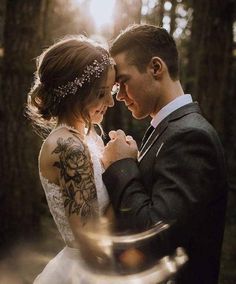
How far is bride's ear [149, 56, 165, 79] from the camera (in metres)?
3.24

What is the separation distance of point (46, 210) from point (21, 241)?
299cm

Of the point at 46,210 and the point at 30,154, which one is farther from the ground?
the point at 30,154

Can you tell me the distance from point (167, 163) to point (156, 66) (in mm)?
779

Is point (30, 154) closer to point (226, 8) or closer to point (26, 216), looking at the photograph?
point (26, 216)

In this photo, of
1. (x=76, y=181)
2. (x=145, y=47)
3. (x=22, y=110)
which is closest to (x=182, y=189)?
(x=76, y=181)

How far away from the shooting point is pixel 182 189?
2691mm

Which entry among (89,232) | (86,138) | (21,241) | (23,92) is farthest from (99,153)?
(21,241)

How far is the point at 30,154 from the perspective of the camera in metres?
7.32

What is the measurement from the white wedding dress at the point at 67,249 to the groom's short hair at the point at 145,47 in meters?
0.68

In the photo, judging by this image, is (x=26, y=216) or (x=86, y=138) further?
(x=26, y=216)

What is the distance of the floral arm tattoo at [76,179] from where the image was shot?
293 cm

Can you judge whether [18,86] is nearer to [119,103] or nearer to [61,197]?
[61,197]

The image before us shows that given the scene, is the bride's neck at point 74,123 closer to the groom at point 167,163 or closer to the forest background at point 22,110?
the groom at point 167,163

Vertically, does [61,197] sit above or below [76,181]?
below
